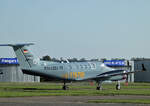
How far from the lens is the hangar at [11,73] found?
334ft

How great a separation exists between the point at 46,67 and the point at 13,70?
53.8 meters

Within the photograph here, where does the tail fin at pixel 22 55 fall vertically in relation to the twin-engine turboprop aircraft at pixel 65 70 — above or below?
above

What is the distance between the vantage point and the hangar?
10169cm

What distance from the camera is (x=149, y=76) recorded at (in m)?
109

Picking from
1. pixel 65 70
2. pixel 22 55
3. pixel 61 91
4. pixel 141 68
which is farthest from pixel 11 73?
pixel 61 91

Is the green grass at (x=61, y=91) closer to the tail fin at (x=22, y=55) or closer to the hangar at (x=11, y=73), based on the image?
the tail fin at (x=22, y=55)

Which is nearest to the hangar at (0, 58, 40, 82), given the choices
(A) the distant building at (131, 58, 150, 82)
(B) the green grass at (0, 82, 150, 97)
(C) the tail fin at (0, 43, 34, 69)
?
(A) the distant building at (131, 58, 150, 82)

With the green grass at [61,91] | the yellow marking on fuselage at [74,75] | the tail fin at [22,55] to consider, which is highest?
the tail fin at [22,55]

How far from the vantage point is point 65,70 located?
52719 mm

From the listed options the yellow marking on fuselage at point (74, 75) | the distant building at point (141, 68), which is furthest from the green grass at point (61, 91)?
the distant building at point (141, 68)

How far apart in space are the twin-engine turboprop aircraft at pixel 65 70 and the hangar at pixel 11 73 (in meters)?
49.2

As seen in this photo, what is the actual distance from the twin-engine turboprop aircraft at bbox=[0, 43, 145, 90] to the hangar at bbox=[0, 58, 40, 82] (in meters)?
49.2

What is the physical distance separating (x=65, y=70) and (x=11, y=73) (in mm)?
52388

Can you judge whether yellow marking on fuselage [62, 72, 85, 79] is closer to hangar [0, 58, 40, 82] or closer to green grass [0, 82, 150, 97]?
green grass [0, 82, 150, 97]
